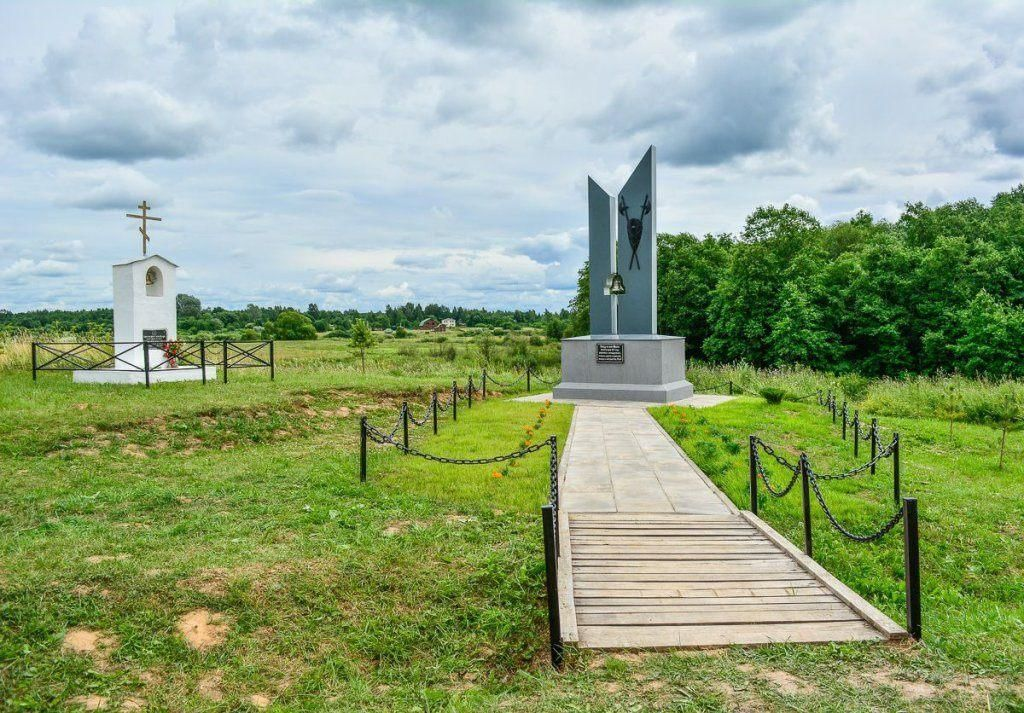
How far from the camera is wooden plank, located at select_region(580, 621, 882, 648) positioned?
4.55 m

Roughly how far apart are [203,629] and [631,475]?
19.5 feet

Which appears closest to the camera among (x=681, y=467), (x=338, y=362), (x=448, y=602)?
(x=448, y=602)

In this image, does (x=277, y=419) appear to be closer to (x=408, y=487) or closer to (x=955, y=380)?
(x=408, y=487)

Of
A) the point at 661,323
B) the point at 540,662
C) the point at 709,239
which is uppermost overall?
the point at 709,239

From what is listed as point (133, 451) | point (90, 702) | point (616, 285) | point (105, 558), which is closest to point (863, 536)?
point (90, 702)

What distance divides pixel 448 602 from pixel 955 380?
22927 millimetres

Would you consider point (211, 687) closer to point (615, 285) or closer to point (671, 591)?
point (671, 591)

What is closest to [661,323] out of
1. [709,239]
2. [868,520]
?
[709,239]

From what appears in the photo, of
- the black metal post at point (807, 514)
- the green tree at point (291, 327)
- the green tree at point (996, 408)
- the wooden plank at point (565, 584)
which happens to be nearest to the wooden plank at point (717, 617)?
the wooden plank at point (565, 584)

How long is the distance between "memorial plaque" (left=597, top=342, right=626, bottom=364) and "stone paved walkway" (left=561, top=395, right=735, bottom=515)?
5.01 metres

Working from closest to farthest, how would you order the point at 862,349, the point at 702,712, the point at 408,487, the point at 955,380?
the point at 702,712 → the point at 408,487 → the point at 955,380 → the point at 862,349

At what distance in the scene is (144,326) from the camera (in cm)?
1870

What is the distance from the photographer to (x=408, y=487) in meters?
8.84

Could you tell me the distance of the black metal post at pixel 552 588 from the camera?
4.46 m
